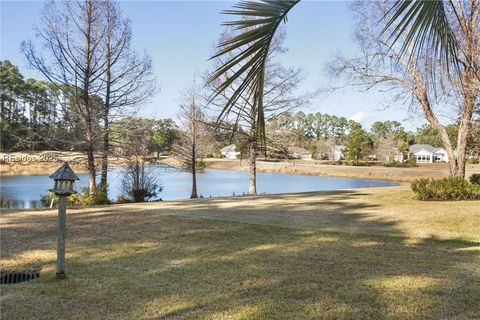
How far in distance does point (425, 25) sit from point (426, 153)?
3023 inches

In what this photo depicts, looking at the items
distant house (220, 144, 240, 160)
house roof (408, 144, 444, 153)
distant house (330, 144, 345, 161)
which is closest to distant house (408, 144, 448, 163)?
house roof (408, 144, 444, 153)

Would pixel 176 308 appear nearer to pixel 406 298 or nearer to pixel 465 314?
pixel 406 298

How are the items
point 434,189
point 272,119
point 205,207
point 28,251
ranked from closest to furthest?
point 28,251 → point 205,207 → point 434,189 → point 272,119

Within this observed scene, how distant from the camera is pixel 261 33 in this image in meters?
1.58

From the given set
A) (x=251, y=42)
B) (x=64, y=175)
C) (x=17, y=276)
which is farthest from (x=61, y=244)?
(x=251, y=42)

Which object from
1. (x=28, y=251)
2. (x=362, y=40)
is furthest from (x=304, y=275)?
(x=362, y=40)

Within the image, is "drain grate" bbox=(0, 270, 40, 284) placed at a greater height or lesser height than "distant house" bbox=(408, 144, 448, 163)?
lesser

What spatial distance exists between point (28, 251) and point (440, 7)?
5.71 metres

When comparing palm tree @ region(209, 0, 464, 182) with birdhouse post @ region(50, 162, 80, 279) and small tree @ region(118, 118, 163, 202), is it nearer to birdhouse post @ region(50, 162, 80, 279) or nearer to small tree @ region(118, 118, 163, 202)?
birdhouse post @ region(50, 162, 80, 279)

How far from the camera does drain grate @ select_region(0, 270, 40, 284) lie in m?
4.36

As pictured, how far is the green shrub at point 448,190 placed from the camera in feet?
38.4

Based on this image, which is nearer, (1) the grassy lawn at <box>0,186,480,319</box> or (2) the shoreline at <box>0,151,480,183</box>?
(1) the grassy lawn at <box>0,186,480,319</box>

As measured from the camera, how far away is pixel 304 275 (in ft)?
14.4

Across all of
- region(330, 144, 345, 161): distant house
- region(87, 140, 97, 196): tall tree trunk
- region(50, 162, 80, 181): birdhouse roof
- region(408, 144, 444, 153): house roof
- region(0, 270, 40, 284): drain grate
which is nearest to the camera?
region(0, 270, 40, 284): drain grate
